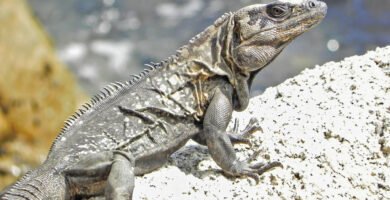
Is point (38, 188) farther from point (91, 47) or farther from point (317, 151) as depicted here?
point (91, 47)

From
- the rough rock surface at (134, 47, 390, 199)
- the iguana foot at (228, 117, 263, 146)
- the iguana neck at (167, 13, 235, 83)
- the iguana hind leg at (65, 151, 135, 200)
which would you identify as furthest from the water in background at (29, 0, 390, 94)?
the iguana hind leg at (65, 151, 135, 200)

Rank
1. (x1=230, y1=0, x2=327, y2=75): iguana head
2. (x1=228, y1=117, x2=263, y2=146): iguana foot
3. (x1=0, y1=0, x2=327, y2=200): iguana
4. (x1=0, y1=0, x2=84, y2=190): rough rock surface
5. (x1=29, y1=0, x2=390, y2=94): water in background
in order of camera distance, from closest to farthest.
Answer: (x1=0, y1=0, x2=327, y2=200): iguana, (x1=230, y1=0, x2=327, y2=75): iguana head, (x1=228, y1=117, x2=263, y2=146): iguana foot, (x1=0, y1=0, x2=84, y2=190): rough rock surface, (x1=29, y1=0, x2=390, y2=94): water in background

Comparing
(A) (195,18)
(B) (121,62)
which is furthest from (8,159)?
(A) (195,18)

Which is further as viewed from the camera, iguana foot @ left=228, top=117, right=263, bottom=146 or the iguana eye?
iguana foot @ left=228, top=117, right=263, bottom=146

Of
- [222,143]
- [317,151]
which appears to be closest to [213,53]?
[222,143]

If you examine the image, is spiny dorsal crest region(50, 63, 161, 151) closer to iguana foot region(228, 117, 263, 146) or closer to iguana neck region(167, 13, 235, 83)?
iguana neck region(167, 13, 235, 83)

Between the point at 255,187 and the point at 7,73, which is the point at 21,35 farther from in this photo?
the point at 255,187
